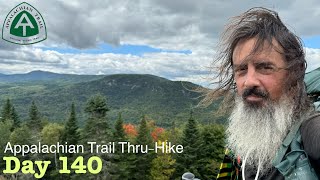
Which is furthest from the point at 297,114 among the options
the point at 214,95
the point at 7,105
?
the point at 7,105

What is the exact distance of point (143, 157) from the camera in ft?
146

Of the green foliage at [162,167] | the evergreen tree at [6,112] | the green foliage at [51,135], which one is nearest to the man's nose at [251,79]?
the green foliage at [162,167]

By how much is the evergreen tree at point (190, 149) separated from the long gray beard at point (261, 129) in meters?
42.0

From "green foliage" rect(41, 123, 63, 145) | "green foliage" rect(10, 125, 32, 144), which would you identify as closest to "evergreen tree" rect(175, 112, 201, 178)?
"green foliage" rect(41, 123, 63, 145)

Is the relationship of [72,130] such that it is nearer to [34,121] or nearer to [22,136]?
[22,136]

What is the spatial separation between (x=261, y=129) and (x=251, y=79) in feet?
1.34

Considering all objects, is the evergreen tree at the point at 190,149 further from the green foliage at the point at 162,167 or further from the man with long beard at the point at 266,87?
the man with long beard at the point at 266,87

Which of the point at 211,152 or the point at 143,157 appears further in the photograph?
the point at 211,152

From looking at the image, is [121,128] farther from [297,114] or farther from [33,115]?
[297,114]

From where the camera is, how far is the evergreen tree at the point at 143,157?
44062mm

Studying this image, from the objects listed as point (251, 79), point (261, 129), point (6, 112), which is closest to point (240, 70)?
point (251, 79)

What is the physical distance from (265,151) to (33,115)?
55.2 m

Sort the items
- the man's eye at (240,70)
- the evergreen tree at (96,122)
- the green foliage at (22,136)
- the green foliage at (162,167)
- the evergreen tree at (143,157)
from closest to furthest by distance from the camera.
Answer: the man's eye at (240,70), the evergreen tree at (96,122), the evergreen tree at (143,157), the green foliage at (162,167), the green foliage at (22,136)

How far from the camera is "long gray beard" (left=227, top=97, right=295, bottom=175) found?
238 cm
